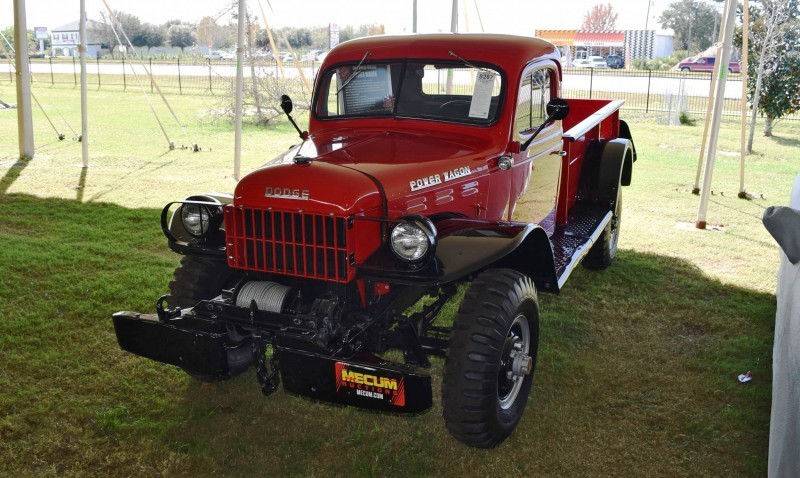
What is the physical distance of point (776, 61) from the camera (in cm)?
1424

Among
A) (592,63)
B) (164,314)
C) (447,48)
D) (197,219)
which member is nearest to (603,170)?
(447,48)

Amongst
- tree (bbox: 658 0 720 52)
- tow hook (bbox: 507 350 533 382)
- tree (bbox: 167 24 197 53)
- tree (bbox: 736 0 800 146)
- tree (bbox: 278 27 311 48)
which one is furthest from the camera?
tree (bbox: 167 24 197 53)

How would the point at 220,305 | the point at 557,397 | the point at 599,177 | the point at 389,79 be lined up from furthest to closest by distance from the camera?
1. the point at 599,177
2. the point at 389,79
3. the point at 557,397
4. the point at 220,305

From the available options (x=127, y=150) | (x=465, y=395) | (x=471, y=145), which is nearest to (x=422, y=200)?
(x=471, y=145)

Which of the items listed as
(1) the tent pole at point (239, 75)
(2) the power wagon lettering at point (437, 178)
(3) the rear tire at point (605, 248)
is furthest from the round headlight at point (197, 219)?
(1) the tent pole at point (239, 75)

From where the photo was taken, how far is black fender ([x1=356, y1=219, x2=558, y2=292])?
3443mm

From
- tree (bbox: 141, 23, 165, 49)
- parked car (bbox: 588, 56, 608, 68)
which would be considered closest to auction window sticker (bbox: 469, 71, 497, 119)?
parked car (bbox: 588, 56, 608, 68)

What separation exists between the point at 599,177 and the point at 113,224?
5248 mm

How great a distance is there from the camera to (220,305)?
3.70 m

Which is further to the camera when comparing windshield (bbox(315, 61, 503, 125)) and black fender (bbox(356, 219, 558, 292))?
windshield (bbox(315, 61, 503, 125))

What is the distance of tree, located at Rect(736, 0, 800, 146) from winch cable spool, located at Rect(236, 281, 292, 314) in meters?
12.4

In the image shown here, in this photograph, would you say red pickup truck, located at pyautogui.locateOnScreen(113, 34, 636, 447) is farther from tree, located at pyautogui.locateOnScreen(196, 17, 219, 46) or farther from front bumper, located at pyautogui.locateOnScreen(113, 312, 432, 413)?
tree, located at pyautogui.locateOnScreen(196, 17, 219, 46)

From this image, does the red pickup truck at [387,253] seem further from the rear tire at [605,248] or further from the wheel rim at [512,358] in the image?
the rear tire at [605,248]

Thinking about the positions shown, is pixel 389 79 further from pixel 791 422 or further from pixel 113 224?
pixel 113 224
